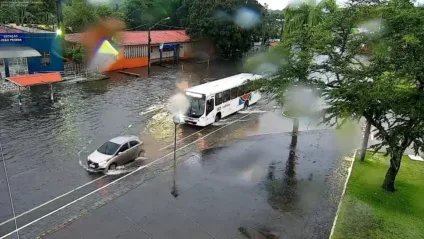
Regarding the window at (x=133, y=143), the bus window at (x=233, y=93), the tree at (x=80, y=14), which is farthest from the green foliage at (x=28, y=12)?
the window at (x=133, y=143)

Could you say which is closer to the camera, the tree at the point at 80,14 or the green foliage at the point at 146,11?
the tree at the point at 80,14

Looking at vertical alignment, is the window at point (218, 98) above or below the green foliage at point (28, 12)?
below

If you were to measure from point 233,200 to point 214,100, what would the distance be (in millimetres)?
10443

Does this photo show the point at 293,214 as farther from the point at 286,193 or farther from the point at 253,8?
the point at 253,8

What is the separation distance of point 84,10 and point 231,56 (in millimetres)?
24339

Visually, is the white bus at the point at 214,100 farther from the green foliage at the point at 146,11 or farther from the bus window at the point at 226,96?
the green foliage at the point at 146,11

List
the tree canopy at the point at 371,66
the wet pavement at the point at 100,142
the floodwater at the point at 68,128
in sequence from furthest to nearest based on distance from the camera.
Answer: the floodwater at the point at 68,128 < the wet pavement at the point at 100,142 < the tree canopy at the point at 371,66

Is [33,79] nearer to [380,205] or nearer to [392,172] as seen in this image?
[380,205]

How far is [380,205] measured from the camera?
1463cm

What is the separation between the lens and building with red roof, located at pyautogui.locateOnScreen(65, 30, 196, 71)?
4234cm

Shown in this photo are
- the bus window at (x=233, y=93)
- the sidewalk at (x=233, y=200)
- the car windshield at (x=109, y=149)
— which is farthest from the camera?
the bus window at (x=233, y=93)

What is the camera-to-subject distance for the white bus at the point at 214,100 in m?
23.3

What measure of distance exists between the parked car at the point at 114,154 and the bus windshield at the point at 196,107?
602 centimetres

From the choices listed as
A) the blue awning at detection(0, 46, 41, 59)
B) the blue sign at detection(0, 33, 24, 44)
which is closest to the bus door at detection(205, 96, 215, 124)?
the blue awning at detection(0, 46, 41, 59)
